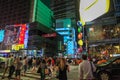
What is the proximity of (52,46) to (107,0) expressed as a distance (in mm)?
73873

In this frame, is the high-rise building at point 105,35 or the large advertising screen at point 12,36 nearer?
the high-rise building at point 105,35

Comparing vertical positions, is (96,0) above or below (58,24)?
below

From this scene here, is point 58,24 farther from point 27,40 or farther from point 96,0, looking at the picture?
point 96,0

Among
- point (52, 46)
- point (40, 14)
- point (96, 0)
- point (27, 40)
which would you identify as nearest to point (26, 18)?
point (40, 14)

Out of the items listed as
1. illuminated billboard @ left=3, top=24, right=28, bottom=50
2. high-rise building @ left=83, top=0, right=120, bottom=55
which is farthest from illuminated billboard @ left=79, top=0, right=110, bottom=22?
illuminated billboard @ left=3, top=24, right=28, bottom=50

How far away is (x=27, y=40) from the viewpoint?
57969 millimetres

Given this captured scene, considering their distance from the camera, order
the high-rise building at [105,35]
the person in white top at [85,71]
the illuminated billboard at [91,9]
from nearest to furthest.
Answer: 1. the illuminated billboard at [91,9]
2. the person in white top at [85,71]
3. the high-rise building at [105,35]

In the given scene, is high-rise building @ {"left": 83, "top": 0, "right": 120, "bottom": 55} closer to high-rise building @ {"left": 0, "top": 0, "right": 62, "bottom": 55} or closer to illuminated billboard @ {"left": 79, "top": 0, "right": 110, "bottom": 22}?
high-rise building @ {"left": 0, "top": 0, "right": 62, "bottom": 55}

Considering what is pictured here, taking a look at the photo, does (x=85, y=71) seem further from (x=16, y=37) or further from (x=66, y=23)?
(x=66, y=23)

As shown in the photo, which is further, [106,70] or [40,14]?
[40,14]

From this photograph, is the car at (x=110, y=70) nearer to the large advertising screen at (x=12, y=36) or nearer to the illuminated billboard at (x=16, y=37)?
the illuminated billboard at (x=16, y=37)

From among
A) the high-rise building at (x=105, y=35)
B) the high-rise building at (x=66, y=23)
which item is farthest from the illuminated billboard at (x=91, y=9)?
the high-rise building at (x=66, y=23)

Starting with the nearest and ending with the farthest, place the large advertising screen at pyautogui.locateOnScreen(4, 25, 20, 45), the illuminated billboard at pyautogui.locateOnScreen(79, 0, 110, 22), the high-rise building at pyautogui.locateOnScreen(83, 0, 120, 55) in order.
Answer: the illuminated billboard at pyautogui.locateOnScreen(79, 0, 110, 22), the high-rise building at pyautogui.locateOnScreen(83, 0, 120, 55), the large advertising screen at pyautogui.locateOnScreen(4, 25, 20, 45)

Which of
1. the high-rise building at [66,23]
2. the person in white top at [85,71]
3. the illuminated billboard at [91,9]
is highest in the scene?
the high-rise building at [66,23]
